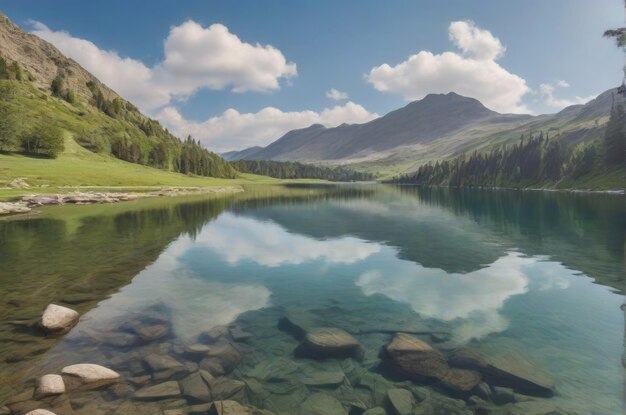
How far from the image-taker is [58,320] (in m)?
16.4

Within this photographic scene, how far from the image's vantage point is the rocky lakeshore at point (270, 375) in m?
11.2

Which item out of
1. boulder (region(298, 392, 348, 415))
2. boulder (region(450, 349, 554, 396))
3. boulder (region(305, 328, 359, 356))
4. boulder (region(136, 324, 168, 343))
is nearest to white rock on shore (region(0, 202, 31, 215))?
boulder (region(136, 324, 168, 343))

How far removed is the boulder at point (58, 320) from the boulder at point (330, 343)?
1127 cm

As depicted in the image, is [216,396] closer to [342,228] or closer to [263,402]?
[263,402]

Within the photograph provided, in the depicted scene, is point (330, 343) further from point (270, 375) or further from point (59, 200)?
point (59, 200)

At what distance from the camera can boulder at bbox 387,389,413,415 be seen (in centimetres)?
1114

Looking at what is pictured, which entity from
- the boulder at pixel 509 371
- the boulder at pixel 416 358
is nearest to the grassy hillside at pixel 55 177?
the boulder at pixel 416 358

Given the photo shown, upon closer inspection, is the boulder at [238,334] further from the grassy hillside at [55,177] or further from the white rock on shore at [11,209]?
the grassy hillside at [55,177]

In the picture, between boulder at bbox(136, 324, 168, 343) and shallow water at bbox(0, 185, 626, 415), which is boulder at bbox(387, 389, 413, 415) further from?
boulder at bbox(136, 324, 168, 343)

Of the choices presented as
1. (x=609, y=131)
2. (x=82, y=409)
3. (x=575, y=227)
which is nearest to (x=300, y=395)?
(x=82, y=409)

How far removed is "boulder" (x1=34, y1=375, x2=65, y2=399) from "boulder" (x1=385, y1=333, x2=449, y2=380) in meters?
11.7

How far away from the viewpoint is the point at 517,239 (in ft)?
148

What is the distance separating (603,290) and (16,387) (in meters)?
32.1

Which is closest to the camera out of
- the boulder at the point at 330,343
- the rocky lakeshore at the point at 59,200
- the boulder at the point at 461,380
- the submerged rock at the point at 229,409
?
the submerged rock at the point at 229,409
